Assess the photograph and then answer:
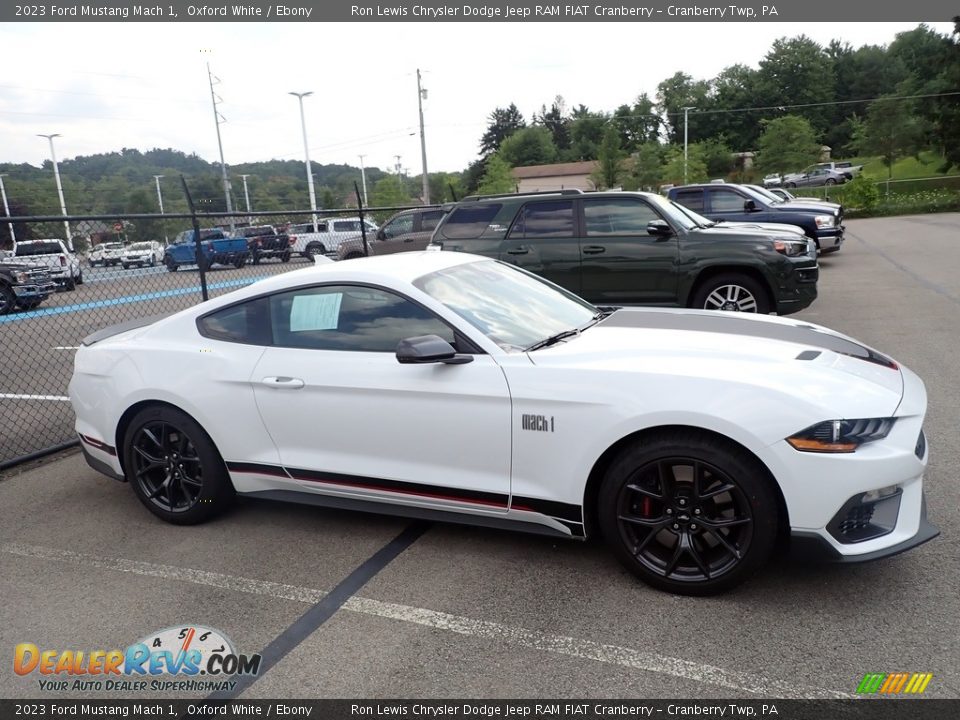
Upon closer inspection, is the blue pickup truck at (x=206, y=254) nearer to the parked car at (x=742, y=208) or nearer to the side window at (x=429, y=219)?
the side window at (x=429, y=219)

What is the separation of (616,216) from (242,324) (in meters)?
5.56

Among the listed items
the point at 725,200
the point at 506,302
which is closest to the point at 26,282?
the point at 506,302

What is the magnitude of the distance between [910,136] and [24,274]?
207ft

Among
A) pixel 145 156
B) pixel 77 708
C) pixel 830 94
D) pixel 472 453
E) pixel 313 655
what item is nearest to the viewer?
pixel 77 708

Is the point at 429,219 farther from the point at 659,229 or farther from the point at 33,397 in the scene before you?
the point at 33,397

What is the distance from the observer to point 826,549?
9.17 feet

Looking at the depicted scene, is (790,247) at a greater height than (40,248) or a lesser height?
lesser

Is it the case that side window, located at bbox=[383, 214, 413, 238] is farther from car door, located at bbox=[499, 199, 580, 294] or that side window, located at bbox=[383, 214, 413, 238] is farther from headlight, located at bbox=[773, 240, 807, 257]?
headlight, located at bbox=[773, 240, 807, 257]

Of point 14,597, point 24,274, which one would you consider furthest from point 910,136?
point 14,597

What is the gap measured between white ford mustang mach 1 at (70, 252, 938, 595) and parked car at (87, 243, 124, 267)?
3.54 m

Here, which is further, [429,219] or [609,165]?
[609,165]

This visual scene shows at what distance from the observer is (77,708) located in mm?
2625

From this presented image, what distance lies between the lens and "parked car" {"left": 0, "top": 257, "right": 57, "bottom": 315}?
10937mm

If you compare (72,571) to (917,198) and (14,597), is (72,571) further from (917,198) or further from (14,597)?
(917,198)
